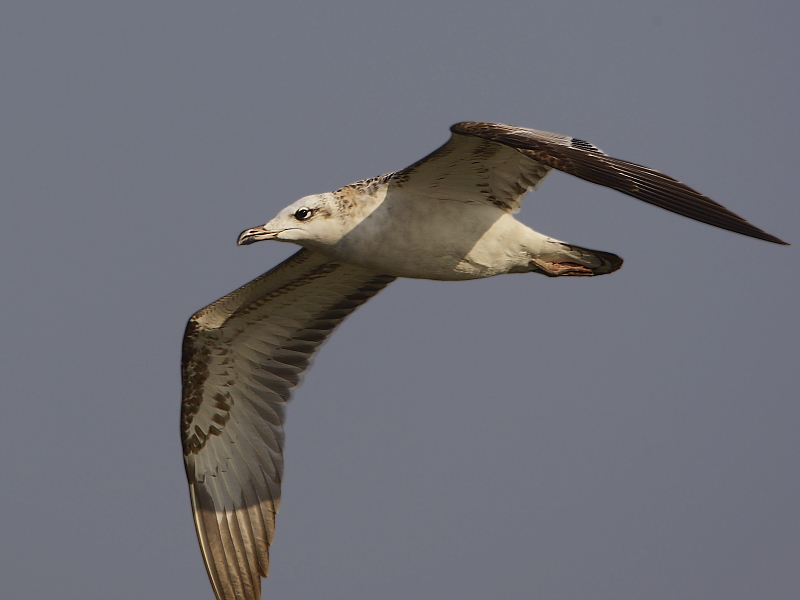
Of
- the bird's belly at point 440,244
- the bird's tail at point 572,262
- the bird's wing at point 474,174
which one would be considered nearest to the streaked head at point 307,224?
the bird's belly at point 440,244

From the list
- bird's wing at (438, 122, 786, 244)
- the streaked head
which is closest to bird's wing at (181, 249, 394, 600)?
the streaked head

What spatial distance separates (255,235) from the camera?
10.5m

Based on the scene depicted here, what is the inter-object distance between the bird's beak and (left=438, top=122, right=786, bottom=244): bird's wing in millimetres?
1567

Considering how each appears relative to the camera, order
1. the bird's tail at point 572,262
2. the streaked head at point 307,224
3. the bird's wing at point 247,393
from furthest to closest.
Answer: the bird's wing at point 247,393 → the bird's tail at point 572,262 → the streaked head at point 307,224

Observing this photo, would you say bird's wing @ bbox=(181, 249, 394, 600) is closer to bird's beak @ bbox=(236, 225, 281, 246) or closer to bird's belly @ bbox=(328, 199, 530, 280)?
bird's belly @ bbox=(328, 199, 530, 280)

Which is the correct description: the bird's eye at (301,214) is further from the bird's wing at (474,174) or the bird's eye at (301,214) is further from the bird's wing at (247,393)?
the bird's wing at (247,393)

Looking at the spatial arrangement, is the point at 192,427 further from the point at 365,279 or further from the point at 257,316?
the point at 365,279

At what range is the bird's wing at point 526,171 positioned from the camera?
30.9 feet

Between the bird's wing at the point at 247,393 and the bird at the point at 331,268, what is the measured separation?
14 millimetres

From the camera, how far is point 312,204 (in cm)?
1088

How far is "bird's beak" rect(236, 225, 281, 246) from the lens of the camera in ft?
34.2

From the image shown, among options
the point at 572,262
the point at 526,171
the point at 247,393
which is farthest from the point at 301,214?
the point at 247,393

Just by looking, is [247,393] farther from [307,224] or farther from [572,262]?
[572,262]

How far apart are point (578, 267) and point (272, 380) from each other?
14.6 feet
